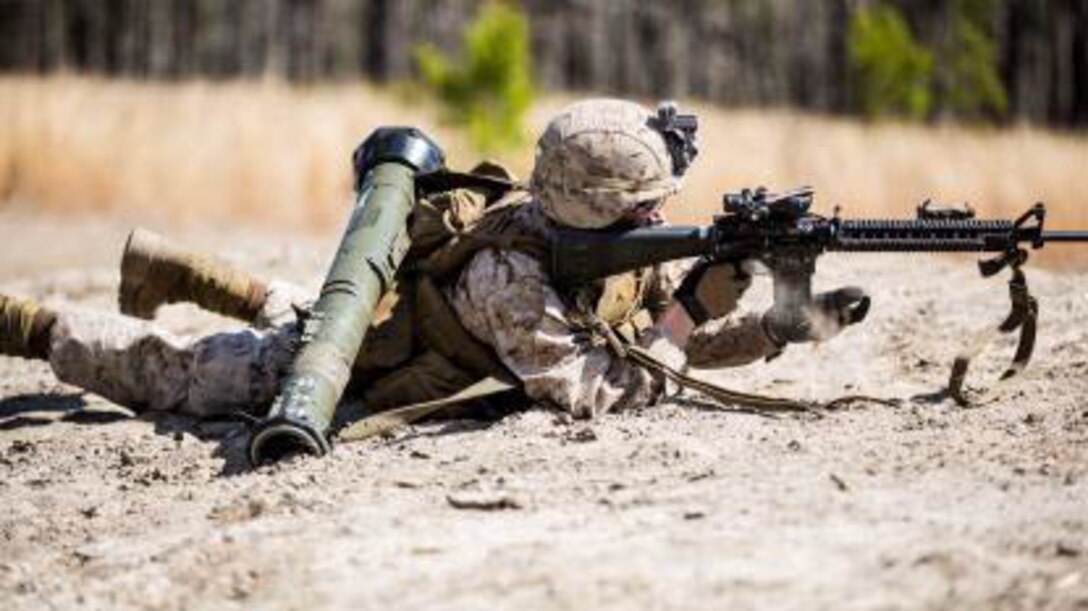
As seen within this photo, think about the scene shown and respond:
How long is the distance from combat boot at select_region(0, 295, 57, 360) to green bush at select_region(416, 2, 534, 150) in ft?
41.1

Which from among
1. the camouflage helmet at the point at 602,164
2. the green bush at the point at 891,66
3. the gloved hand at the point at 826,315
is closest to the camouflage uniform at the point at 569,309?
the camouflage helmet at the point at 602,164

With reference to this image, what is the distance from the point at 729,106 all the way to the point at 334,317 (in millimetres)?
21117

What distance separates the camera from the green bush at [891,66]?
2317cm

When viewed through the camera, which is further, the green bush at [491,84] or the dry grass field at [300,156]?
the green bush at [491,84]

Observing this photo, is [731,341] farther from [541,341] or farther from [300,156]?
[300,156]

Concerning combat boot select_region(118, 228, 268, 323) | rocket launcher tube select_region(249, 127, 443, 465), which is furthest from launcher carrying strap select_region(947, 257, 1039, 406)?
combat boot select_region(118, 228, 268, 323)

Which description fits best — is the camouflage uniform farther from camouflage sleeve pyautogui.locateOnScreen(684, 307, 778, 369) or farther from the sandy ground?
the sandy ground

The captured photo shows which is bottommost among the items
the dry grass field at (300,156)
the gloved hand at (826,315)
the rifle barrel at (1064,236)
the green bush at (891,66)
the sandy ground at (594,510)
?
the sandy ground at (594,510)

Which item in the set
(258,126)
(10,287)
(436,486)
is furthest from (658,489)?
(258,126)

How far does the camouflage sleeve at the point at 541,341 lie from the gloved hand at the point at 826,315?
0.44 meters

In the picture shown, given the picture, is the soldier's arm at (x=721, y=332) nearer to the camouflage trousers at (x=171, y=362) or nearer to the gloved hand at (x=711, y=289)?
the gloved hand at (x=711, y=289)

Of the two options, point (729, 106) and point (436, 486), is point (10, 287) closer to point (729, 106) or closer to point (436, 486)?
point (436, 486)

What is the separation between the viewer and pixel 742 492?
14.0 ft

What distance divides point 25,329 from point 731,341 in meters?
2.58
